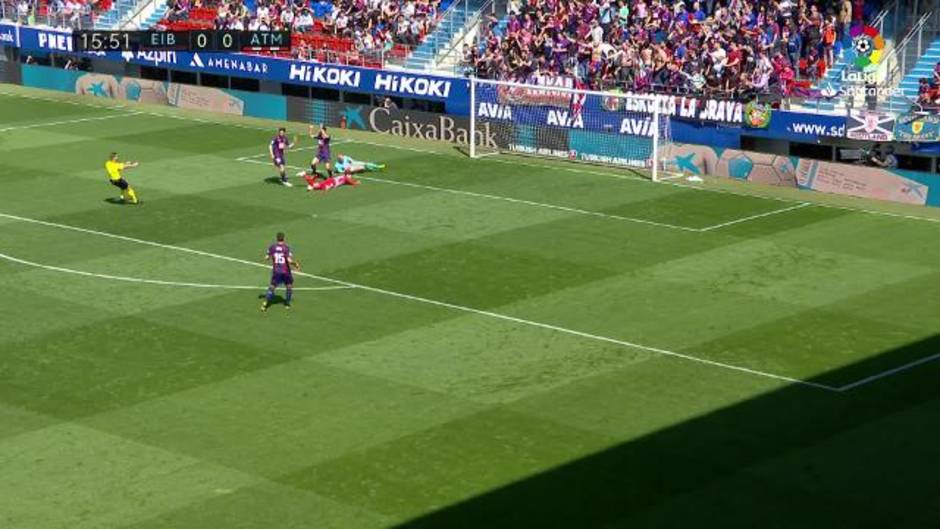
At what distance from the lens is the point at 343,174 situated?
50.8m

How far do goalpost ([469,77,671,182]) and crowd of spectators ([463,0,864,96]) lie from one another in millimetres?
2975

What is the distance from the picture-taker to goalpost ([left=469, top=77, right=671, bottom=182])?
174 ft

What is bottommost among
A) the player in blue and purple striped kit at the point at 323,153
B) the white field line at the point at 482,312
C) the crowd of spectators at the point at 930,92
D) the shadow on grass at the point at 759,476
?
the shadow on grass at the point at 759,476

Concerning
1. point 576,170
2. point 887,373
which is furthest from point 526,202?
point 887,373

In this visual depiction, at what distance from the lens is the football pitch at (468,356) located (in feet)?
83.1

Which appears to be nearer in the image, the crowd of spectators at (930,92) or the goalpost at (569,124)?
the crowd of spectators at (930,92)

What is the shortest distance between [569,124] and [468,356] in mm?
23111

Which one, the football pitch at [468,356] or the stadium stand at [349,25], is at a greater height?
the stadium stand at [349,25]

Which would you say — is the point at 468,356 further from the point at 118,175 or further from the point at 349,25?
the point at 349,25

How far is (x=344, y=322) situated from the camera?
35.2 meters

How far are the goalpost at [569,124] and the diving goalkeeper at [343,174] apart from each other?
4746 millimetres

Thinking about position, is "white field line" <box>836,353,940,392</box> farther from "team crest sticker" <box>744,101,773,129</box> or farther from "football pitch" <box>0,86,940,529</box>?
"team crest sticker" <box>744,101,773,129</box>

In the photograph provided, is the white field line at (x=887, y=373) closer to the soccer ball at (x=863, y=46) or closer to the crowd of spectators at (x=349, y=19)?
the soccer ball at (x=863, y=46)

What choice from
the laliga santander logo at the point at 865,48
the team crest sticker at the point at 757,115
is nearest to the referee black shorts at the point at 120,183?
the team crest sticker at the point at 757,115
